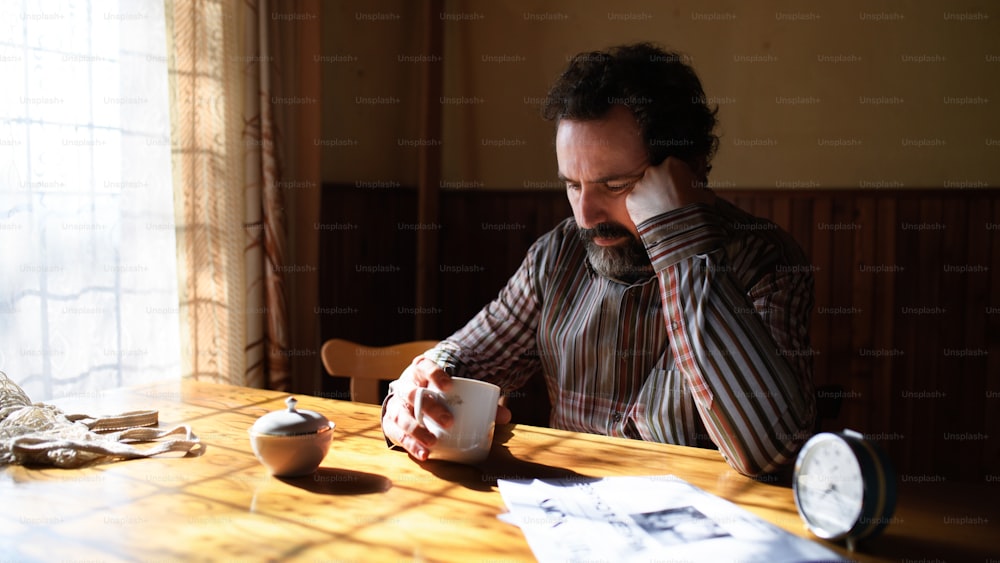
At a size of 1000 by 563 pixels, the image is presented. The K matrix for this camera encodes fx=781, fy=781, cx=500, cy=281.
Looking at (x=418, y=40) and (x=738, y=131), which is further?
(x=418, y=40)

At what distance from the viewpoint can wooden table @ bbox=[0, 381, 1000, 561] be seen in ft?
3.00

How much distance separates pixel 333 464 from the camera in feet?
4.09

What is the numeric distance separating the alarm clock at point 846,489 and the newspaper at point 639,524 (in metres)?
0.04

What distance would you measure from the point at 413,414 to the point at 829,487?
64 centimetres

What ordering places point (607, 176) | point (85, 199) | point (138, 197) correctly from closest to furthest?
point (607, 176), point (85, 199), point (138, 197)

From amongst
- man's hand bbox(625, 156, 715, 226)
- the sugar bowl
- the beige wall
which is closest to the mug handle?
the sugar bowl

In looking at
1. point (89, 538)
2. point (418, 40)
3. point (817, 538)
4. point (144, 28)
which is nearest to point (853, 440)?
point (817, 538)

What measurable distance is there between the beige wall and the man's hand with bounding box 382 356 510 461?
213 centimetres

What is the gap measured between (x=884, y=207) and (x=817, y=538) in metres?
2.47

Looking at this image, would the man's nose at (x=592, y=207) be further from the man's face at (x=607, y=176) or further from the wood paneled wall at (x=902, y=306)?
the wood paneled wall at (x=902, y=306)

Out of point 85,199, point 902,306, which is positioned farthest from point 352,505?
point 902,306

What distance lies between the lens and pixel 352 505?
1.06 m

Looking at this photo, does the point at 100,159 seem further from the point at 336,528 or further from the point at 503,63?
the point at 503,63

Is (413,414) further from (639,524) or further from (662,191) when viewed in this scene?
(662,191)
